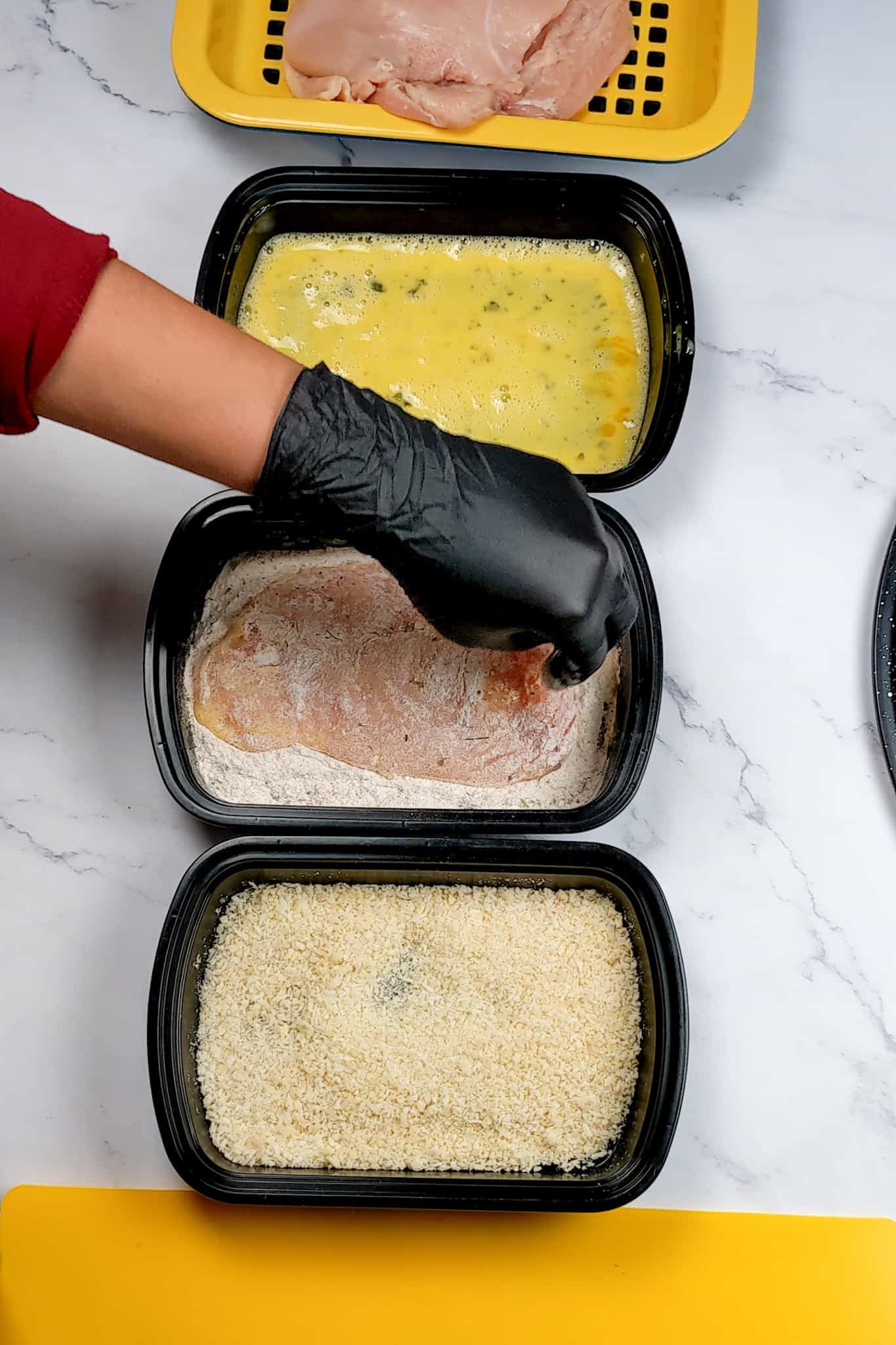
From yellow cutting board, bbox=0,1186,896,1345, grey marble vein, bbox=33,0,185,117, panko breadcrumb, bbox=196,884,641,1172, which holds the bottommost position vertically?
yellow cutting board, bbox=0,1186,896,1345

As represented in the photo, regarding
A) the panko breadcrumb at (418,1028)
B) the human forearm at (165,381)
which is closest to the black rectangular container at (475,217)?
the human forearm at (165,381)

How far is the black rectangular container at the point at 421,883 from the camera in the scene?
946mm

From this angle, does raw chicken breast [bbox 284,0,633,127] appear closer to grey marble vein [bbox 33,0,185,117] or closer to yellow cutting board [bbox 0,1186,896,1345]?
grey marble vein [bbox 33,0,185,117]

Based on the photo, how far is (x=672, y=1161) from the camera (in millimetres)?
1072

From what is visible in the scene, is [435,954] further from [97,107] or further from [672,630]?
[97,107]

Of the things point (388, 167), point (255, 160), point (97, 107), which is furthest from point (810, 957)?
point (97, 107)

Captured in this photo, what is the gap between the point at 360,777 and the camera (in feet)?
3.52

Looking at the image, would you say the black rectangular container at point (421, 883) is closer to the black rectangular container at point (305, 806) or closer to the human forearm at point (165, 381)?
the black rectangular container at point (305, 806)

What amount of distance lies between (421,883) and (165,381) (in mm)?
557

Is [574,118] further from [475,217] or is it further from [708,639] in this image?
[708,639]

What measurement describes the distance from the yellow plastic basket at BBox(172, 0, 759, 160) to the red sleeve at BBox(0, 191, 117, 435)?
1.84 feet

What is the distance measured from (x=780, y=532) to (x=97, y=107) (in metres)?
0.97

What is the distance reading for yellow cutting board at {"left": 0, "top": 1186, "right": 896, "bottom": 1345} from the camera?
104 centimetres

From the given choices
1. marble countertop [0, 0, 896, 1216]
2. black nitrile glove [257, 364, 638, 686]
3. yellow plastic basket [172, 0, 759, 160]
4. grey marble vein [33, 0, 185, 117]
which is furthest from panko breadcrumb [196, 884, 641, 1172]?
grey marble vein [33, 0, 185, 117]
